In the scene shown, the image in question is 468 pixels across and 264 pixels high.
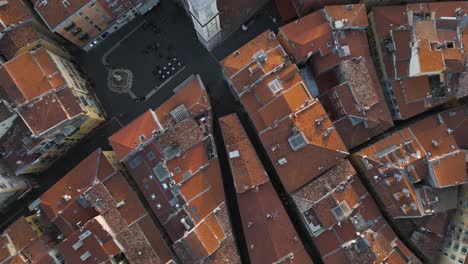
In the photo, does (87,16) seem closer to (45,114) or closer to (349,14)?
(45,114)

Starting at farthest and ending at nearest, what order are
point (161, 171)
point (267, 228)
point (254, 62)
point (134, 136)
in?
point (254, 62)
point (161, 171)
point (134, 136)
point (267, 228)

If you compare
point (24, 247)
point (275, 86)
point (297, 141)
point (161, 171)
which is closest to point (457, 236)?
point (297, 141)

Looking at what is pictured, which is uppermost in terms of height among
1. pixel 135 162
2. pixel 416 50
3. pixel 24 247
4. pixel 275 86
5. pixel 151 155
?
pixel 135 162

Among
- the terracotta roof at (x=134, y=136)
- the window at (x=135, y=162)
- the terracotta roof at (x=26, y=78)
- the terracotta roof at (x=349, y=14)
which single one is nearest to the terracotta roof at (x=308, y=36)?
the terracotta roof at (x=349, y=14)

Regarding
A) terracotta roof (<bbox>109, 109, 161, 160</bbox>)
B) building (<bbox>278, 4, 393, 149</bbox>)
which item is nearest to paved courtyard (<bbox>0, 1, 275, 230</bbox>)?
terracotta roof (<bbox>109, 109, 161, 160</bbox>)

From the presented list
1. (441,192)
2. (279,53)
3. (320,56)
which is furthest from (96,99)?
(441,192)

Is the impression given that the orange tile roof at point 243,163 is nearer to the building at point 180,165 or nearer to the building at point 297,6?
the building at point 180,165

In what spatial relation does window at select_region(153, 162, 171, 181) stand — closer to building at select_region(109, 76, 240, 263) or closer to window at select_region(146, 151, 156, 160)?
building at select_region(109, 76, 240, 263)
